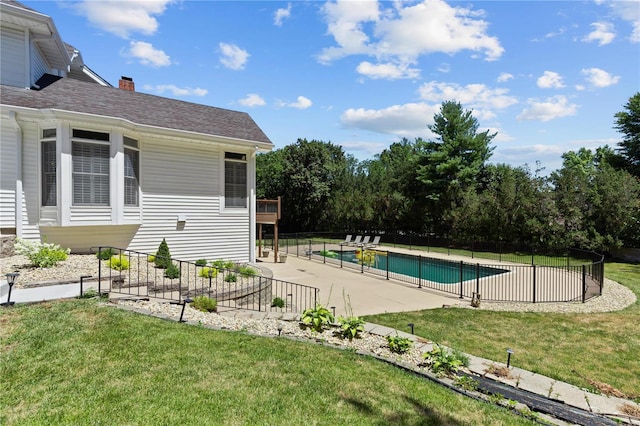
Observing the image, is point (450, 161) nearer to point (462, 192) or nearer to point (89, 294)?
point (462, 192)

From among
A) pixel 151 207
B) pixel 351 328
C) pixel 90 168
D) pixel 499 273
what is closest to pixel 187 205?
pixel 151 207

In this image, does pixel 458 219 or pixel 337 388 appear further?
pixel 458 219

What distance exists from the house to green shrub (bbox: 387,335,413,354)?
8186mm

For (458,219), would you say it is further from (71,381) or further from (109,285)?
(71,381)

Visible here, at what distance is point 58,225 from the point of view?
8.66m

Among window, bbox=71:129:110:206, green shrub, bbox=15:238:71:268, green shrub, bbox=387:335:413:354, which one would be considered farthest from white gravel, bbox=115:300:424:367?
window, bbox=71:129:110:206

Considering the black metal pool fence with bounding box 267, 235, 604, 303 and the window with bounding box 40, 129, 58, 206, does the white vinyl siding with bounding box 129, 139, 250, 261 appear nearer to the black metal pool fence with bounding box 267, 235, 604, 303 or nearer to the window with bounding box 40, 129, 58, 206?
the window with bounding box 40, 129, 58, 206

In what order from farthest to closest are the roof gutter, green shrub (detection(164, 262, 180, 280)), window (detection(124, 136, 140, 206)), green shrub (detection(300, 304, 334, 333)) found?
window (detection(124, 136, 140, 206)) < the roof gutter < green shrub (detection(164, 262, 180, 280)) < green shrub (detection(300, 304, 334, 333))

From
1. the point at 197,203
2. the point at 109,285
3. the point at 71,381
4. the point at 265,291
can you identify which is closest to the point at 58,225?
the point at 109,285

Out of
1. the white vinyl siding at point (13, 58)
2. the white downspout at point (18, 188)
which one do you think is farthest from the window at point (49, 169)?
the white vinyl siding at point (13, 58)

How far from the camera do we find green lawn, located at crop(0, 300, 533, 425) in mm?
2961

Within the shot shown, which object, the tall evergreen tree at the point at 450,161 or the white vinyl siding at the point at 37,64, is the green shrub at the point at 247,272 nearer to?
the white vinyl siding at the point at 37,64

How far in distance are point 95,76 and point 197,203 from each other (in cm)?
1028

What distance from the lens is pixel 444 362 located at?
14.4 ft
